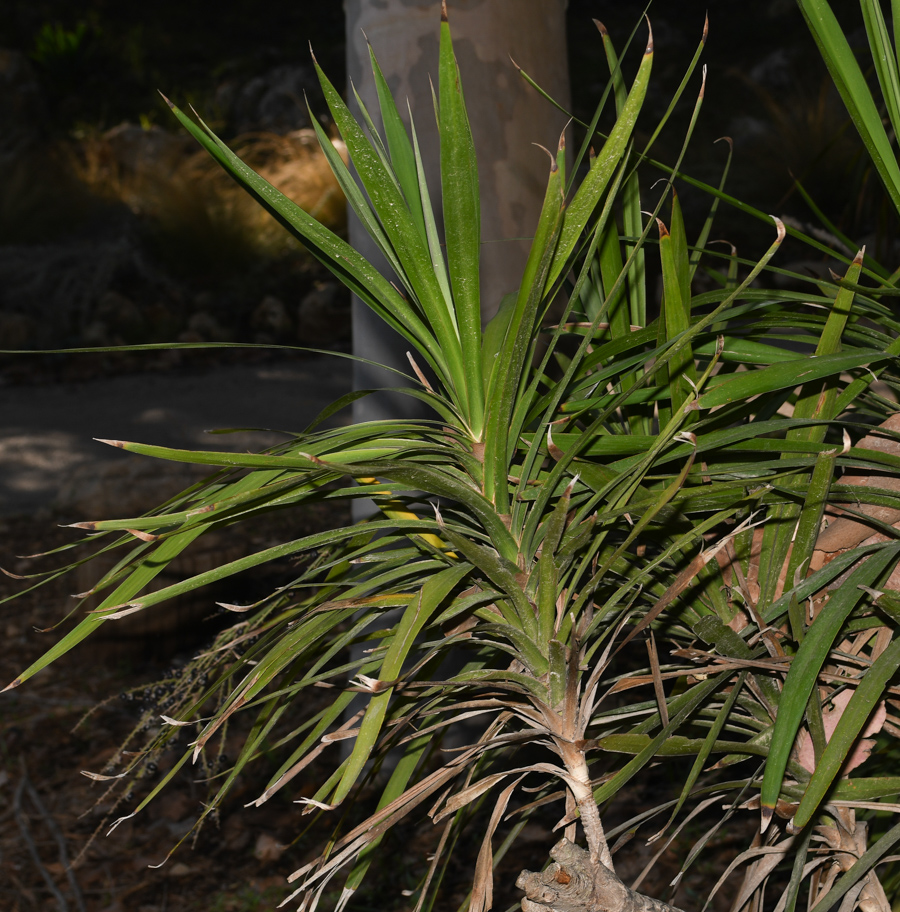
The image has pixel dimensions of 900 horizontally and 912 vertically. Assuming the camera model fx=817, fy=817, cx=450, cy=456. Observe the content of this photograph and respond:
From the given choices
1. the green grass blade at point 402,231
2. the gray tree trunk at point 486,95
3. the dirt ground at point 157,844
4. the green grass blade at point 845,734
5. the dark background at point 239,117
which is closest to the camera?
the green grass blade at point 845,734

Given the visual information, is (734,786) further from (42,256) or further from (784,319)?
(42,256)

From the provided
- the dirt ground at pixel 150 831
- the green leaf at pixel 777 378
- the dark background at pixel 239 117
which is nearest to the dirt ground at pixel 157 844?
the dirt ground at pixel 150 831

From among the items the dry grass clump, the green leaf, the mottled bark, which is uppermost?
the green leaf

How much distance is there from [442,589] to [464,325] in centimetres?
22

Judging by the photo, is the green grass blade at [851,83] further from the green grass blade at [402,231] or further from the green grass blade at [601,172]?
the green grass blade at [402,231]

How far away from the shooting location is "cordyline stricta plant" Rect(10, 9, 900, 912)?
2.06 ft

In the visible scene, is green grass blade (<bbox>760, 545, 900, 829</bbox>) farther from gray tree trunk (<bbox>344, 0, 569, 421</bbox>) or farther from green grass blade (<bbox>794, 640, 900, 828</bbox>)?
gray tree trunk (<bbox>344, 0, 569, 421</bbox>)

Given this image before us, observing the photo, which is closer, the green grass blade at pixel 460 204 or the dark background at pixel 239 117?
the green grass blade at pixel 460 204

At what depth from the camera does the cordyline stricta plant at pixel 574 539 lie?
63 centimetres

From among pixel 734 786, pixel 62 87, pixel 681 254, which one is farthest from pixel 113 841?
pixel 62 87

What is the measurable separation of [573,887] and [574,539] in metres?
0.27

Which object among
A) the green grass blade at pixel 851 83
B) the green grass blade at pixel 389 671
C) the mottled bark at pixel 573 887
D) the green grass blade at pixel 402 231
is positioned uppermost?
the green grass blade at pixel 851 83

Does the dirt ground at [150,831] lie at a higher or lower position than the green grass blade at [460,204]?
lower

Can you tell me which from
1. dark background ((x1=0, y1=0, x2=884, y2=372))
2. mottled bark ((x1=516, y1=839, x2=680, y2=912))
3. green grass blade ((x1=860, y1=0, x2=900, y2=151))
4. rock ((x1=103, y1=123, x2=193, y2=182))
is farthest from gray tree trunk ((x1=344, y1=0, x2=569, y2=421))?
rock ((x1=103, y1=123, x2=193, y2=182))
